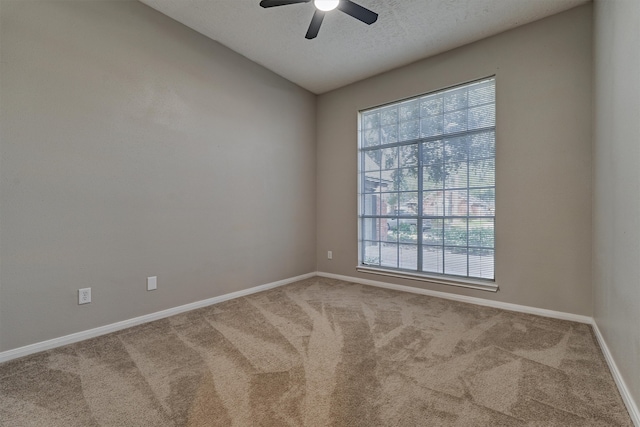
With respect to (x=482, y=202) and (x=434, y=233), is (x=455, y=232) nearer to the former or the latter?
(x=434, y=233)

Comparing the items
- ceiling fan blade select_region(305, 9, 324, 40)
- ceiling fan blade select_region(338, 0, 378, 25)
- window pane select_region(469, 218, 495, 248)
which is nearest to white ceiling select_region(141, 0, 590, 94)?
ceiling fan blade select_region(305, 9, 324, 40)

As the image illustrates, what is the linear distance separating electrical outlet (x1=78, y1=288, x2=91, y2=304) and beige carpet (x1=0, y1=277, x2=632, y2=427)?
12.5 inches

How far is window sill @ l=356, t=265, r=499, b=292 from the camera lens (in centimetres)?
313

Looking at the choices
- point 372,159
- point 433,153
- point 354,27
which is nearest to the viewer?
point 354,27

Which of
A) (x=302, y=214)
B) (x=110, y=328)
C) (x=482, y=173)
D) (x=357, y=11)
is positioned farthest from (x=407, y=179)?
(x=110, y=328)

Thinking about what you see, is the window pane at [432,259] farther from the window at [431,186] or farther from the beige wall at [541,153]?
the beige wall at [541,153]

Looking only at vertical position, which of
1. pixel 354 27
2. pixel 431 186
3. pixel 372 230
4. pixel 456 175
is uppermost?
pixel 354 27

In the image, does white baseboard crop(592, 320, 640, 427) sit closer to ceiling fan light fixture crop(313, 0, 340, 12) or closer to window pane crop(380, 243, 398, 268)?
window pane crop(380, 243, 398, 268)

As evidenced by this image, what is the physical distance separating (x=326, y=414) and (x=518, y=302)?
2.49 metres

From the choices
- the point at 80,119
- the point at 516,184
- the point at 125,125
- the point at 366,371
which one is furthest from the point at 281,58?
the point at 366,371

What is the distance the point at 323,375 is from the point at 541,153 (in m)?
2.87

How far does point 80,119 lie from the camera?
2.30 metres

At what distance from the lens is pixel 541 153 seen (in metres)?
2.83

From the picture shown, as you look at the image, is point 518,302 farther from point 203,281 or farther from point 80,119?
point 80,119
